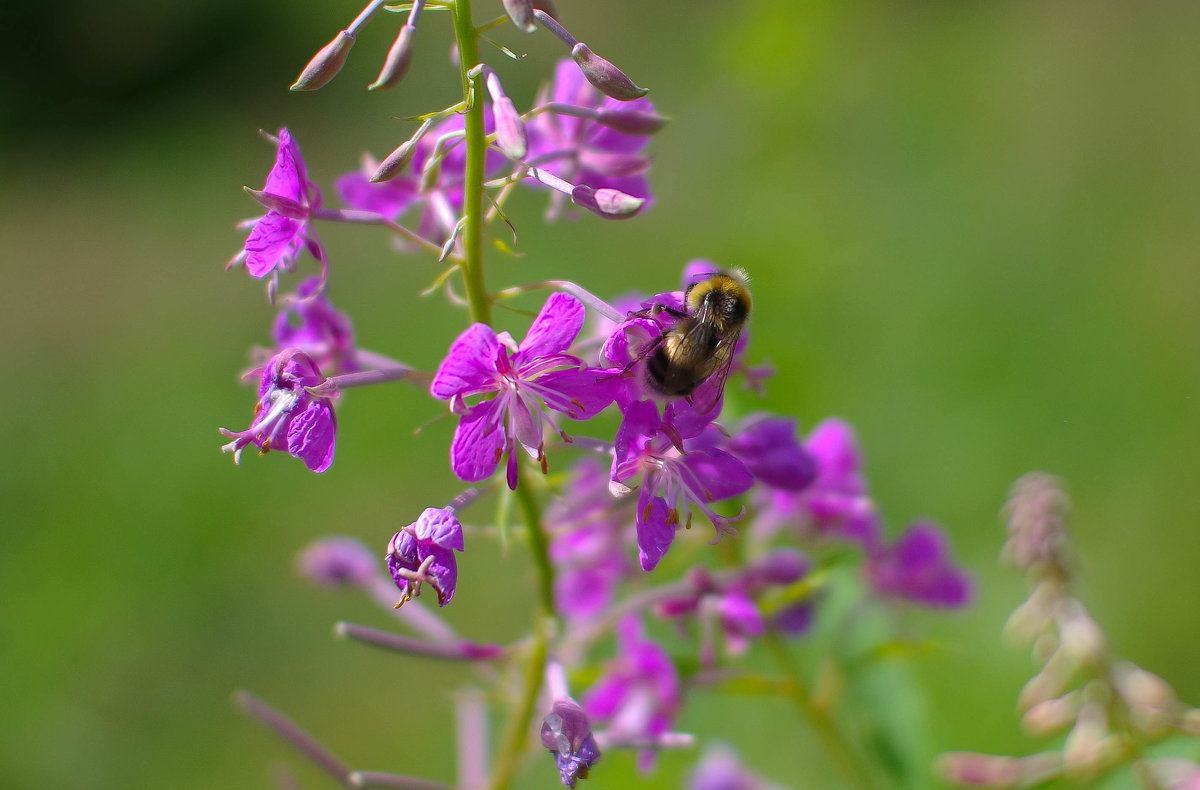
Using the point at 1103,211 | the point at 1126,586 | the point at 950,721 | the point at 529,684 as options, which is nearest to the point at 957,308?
the point at 1103,211

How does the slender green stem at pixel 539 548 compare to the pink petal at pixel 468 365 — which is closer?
the pink petal at pixel 468 365

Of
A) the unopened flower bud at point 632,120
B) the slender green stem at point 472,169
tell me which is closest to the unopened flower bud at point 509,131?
the slender green stem at point 472,169

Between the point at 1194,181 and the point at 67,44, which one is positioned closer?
the point at 1194,181

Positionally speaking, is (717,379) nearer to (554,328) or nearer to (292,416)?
(554,328)

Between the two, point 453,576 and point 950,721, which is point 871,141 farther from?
point 453,576

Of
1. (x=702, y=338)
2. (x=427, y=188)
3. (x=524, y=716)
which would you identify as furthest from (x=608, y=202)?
(x=524, y=716)

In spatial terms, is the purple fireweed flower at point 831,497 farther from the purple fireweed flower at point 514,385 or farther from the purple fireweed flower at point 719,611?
the purple fireweed flower at point 514,385
